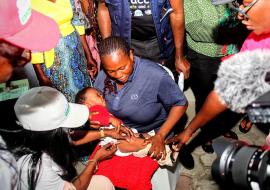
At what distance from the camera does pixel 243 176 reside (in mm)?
1842

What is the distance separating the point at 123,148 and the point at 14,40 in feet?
4.82

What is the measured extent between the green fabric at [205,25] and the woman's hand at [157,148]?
46.5 inches

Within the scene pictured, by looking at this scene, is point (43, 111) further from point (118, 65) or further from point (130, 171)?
point (130, 171)

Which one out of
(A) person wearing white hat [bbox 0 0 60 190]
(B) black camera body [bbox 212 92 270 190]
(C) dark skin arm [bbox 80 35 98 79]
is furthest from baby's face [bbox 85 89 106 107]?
(B) black camera body [bbox 212 92 270 190]

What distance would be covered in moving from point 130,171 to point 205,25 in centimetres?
162

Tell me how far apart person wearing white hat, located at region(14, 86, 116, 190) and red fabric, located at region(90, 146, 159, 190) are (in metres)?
0.38

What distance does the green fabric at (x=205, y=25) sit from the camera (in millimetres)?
3480

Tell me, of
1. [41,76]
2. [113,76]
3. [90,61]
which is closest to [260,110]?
[113,76]

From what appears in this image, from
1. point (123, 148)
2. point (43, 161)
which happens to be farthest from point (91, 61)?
point (43, 161)

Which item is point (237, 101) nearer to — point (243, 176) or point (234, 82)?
point (234, 82)

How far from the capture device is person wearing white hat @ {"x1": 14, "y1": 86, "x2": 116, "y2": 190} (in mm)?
2564

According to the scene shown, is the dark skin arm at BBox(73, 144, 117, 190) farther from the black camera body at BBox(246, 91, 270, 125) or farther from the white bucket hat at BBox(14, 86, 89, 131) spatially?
the black camera body at BBox(246, 91, 270, 125)

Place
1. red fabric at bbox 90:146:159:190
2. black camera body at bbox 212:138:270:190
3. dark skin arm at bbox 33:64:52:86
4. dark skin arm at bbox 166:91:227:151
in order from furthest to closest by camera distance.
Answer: dark skin arm at bbox 33:64:52:86, red fabric at bbox 90:146:159:190, dark skin arm at bbox 166:91:227:151, black camera body at bbox 212:138:270:190

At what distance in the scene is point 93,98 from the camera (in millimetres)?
3238
